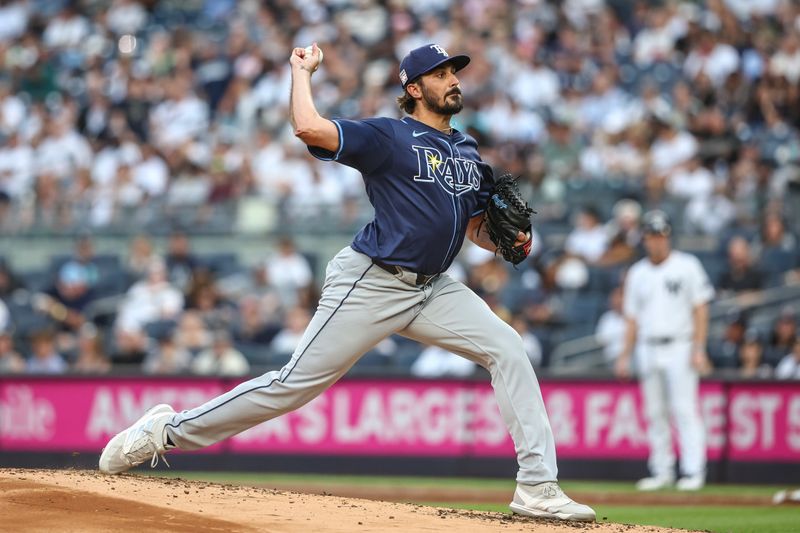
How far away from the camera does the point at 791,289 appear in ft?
44.9

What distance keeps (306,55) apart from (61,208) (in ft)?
34.0

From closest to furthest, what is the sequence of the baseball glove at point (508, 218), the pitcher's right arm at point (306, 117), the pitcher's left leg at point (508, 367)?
the pitcher's right arm at point (306, 117) < the pitcher's left leg at point (508, 367) < the baseball glove at point (508, 218)

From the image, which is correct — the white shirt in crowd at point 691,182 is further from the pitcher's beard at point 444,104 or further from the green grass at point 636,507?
the pitcher's beard at point 444,104

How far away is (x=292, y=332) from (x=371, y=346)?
712cm

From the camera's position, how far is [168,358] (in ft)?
44.1

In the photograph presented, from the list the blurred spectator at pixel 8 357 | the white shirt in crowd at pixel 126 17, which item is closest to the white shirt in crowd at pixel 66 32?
the white shirt in crowd at pixel 126 17


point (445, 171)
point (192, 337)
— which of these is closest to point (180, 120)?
point (192, 337)

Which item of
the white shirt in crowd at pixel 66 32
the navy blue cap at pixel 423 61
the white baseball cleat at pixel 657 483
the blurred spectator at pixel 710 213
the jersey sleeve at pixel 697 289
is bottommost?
the white baseball cleat at pixel 657 483

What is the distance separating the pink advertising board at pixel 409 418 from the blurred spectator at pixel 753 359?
578 mm

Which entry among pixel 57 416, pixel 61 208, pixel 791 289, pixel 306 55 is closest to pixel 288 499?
pixel 306 55

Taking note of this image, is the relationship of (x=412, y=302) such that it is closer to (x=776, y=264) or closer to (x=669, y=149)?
(x=776, y=264)

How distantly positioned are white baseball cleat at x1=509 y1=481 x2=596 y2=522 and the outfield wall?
230 inches

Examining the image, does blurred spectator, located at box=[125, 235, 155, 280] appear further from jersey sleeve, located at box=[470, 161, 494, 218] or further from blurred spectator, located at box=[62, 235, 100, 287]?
jersey sleeve, located at box=[470, 161, 494, 218]

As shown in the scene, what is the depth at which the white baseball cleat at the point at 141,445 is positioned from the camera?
670 cm
